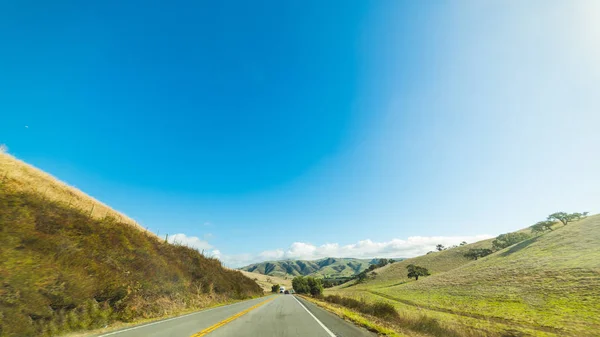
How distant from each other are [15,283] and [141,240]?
46.8 feet

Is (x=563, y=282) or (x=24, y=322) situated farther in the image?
(x=563, y=282)

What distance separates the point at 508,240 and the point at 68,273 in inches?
4885

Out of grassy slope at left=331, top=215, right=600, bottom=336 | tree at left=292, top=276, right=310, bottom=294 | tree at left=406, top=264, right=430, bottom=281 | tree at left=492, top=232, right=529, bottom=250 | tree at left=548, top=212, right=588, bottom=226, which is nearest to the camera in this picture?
grassy slope at left=331, top=215, right=600, bottom=336

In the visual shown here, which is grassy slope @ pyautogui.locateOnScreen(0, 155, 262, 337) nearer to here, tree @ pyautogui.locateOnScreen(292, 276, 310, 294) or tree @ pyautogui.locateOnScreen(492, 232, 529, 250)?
tree @ pyautogui.locateOnScreen(292, 276, 310, 294)

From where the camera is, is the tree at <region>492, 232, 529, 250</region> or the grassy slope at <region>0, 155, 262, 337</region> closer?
the grassy slope at <region>0, 155, 262, 337</region>

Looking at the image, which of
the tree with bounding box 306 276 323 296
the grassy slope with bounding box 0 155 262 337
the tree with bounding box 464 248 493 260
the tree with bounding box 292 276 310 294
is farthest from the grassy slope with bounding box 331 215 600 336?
the tree with bounding box 464 248 493 260

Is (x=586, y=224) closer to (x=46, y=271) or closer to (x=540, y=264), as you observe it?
(x=540, y=264)

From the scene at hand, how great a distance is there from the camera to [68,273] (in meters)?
10.8

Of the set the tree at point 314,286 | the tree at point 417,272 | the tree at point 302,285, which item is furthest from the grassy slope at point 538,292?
the tree at point 302,285

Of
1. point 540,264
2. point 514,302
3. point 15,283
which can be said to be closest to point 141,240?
point 15,283

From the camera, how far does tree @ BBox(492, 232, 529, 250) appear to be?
92.6m

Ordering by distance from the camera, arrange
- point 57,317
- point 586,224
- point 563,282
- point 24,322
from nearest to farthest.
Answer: point 24,322
point 57,317
point 563,282
point 586,224

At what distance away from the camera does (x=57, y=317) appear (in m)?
9.24

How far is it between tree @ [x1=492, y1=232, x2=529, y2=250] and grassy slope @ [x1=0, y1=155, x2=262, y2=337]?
368 ft
